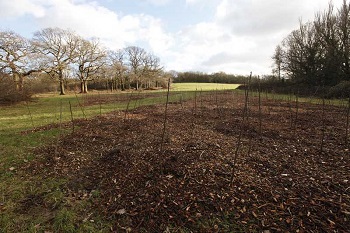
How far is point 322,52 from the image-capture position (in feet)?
80.1

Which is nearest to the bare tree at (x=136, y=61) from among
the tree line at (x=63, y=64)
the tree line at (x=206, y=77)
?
the tree line at (x=63, y=64)

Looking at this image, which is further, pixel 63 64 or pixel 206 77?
pixel 206 77

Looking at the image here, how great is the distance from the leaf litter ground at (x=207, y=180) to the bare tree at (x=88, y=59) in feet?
106

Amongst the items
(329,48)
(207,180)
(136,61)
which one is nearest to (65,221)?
(207,180)

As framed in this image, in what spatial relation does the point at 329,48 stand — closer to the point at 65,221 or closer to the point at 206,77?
the point at 65,221

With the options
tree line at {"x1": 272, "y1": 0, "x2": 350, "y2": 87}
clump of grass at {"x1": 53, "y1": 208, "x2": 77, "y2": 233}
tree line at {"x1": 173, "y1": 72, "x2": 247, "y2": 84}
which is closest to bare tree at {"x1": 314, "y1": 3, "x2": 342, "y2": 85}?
tree line at {"x1": 272, "y1": 0, "x2": 350, "y2": 87}

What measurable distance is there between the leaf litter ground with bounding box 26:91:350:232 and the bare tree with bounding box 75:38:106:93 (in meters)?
32.3

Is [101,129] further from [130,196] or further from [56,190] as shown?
[130,196]

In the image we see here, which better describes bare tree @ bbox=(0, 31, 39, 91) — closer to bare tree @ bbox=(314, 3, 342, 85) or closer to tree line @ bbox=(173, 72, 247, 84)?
bare tree @ bbox=(314, 3, 342, 85)

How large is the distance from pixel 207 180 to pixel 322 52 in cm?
2853

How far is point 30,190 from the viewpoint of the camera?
11.3 ft

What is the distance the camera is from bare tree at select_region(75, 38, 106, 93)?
3353 cm

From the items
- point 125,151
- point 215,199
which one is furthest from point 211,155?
point 125,151

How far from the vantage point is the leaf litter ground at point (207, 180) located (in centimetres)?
265
